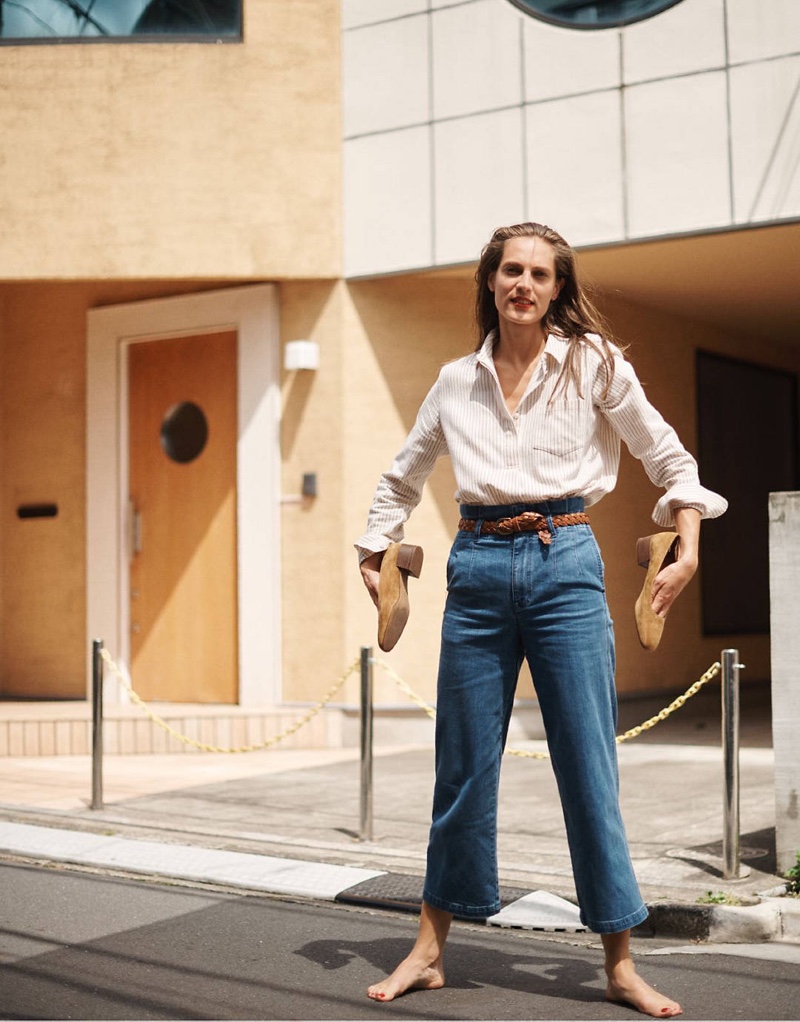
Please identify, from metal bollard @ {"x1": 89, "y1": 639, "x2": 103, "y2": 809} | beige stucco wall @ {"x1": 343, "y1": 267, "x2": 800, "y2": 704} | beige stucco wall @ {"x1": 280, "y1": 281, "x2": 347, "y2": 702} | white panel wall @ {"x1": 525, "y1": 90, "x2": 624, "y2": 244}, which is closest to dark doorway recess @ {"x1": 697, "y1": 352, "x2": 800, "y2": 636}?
beige stucco wall @ {"x1": 343, "y1": 267, "x2": 800, "y2": 704}

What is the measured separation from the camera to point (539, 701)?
357 cm

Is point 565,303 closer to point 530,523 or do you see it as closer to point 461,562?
point 530,523

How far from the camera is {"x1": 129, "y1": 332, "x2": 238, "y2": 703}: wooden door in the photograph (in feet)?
34.6

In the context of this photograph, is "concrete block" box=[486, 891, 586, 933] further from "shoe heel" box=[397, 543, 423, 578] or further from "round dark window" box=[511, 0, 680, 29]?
"round dark window" box=[511, 0, 680, 29]

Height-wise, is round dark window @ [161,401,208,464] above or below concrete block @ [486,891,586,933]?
above

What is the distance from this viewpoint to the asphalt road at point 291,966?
354cm

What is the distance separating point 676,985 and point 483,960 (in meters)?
0.61

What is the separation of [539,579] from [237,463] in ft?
23.5

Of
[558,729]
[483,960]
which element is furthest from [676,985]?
[558,729]

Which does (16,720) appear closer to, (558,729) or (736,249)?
(736,249)

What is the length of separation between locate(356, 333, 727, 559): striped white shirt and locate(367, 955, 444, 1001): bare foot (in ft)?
4.24

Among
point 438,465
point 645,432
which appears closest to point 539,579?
point 645,432

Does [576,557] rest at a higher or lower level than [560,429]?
lower

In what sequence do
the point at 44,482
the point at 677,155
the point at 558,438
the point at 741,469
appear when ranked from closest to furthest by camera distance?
the point at 558,438
the point at 677,155
the point at 44,482
the point at 741,469
